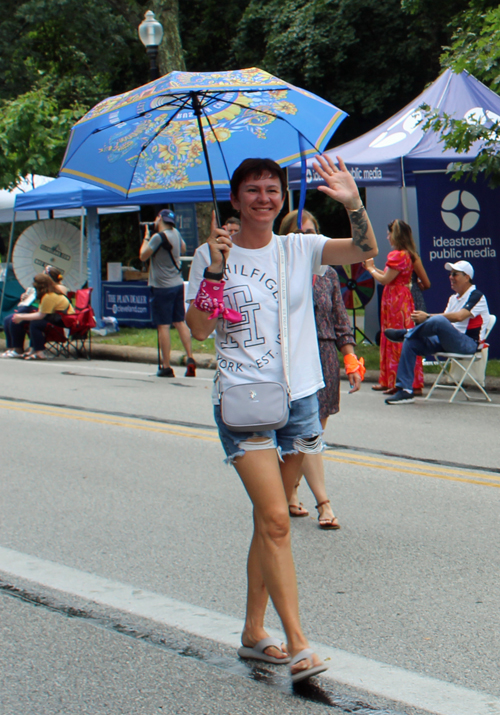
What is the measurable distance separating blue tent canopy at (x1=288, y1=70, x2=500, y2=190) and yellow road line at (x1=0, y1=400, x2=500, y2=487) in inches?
169

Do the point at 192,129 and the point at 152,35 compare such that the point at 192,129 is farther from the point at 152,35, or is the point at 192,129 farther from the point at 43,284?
the point at 152,35

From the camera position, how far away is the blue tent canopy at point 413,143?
11727 millimetres

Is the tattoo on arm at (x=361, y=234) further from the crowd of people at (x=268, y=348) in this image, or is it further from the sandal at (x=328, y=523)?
the sandal at (x=328, y=523)

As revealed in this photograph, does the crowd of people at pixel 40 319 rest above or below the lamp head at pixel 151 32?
below

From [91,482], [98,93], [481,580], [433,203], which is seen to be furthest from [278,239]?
[98,93]

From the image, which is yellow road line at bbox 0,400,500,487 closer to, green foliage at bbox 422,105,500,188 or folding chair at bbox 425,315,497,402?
folding chair at bbox 425,315,497,402

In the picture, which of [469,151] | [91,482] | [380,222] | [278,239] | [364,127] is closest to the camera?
[278,239]

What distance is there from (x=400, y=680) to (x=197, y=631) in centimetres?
90

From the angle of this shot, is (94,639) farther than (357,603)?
No

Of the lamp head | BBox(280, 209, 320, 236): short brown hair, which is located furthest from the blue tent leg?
BBox(280, 209, 320, 236): short brown hair

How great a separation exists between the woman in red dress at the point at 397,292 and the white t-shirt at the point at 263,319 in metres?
6.89

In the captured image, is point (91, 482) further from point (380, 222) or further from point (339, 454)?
point (380, 222)

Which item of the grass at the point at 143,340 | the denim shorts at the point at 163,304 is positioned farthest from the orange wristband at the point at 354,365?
the grass at the point at 143,340

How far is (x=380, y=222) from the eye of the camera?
14.2 meters
